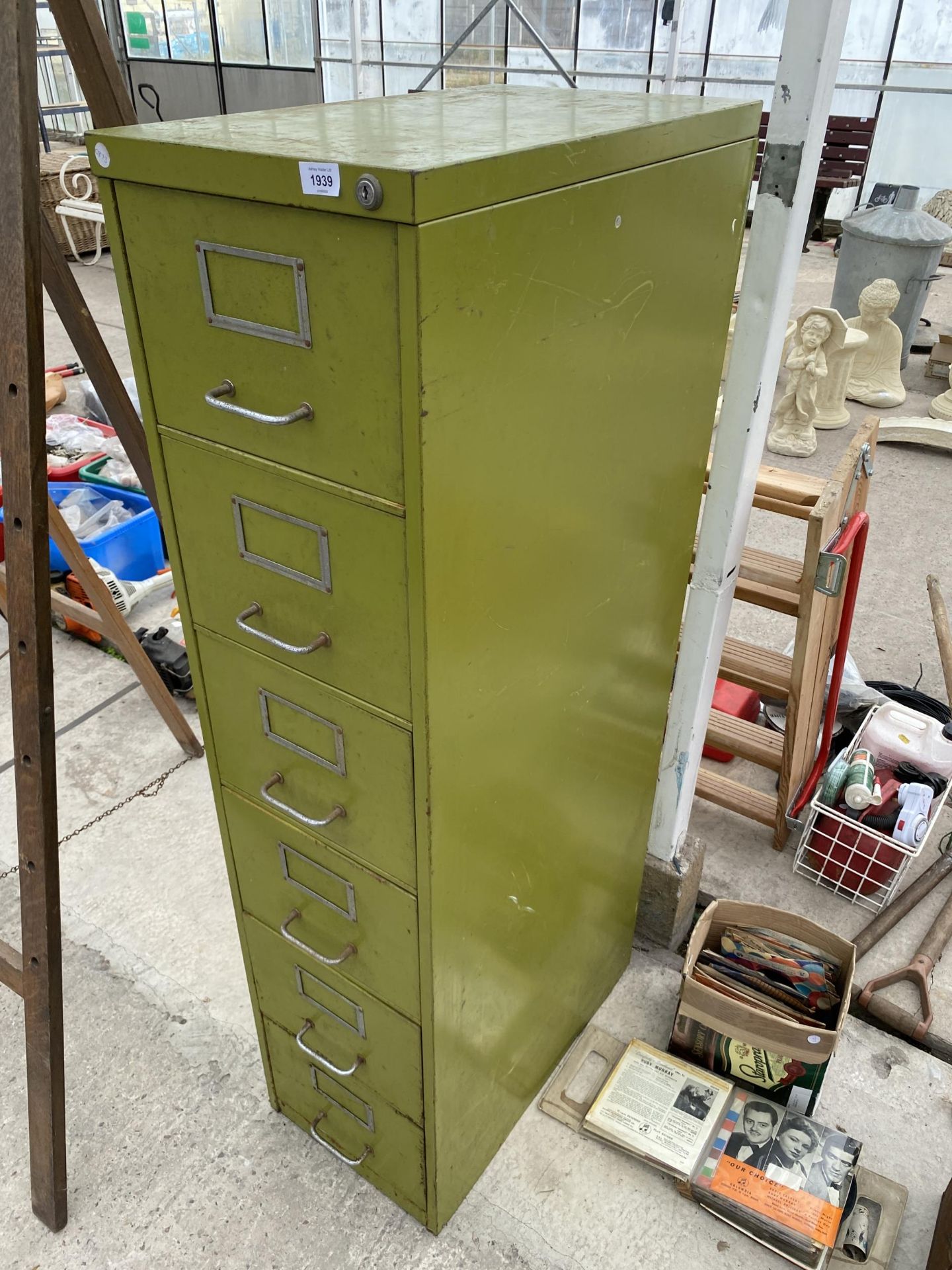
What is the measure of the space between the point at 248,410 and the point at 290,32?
12.9 meters

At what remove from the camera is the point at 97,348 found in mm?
2195

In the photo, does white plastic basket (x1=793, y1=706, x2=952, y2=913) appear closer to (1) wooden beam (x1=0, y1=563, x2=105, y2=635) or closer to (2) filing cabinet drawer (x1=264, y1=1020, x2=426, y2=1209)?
(2) filing cabinet drawer (x1=264, y1=1020, x2=426, y2=1209)

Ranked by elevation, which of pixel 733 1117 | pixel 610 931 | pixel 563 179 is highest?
pixel 563 179

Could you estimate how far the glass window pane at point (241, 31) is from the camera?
38.3 ft

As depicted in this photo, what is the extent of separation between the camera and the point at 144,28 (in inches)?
506

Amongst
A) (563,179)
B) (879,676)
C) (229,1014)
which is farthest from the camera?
(879,676)

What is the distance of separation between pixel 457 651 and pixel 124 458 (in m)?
3.71

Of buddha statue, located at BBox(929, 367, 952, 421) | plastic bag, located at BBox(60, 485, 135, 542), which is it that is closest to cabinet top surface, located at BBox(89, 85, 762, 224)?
plastic bag, located at BBox(60, 485, 135, 542)

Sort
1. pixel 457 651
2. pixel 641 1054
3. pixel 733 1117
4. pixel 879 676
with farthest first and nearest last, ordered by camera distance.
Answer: pixel 879 676
pixel 641 1054
pixel 733 1117
pixel 457 651

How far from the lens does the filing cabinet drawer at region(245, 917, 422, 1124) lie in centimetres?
167

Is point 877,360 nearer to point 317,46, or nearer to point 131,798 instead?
point 131,798

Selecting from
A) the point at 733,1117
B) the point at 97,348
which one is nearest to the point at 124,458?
the point at 97,348

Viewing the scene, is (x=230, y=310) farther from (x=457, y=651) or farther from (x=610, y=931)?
(x=610, y=931)

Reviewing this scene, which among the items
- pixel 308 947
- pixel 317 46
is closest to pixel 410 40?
pixel 317 46
